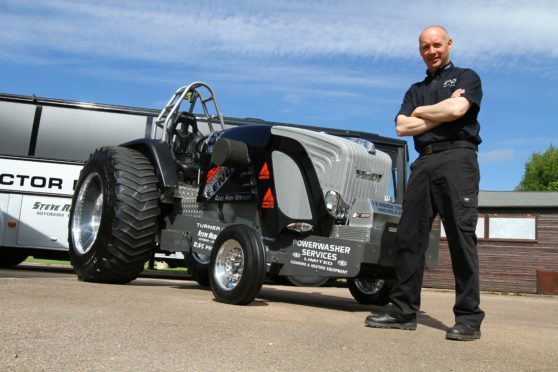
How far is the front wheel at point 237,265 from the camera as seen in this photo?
17.6 feet

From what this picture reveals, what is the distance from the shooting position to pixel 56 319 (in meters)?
3.87

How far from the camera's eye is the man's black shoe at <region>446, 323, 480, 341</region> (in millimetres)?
4203

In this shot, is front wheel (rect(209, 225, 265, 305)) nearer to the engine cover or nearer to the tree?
the engine cover

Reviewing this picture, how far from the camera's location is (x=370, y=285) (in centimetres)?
688

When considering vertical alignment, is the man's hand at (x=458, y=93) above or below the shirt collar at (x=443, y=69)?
below

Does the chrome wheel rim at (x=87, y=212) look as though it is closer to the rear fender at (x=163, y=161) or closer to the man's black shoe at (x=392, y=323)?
the rear fender at (x=163, y=161)

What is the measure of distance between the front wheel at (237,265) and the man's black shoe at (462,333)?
1.71 metres

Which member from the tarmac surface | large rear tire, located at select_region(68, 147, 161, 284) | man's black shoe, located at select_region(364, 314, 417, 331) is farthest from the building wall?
man's black shoe, located at select_region(364, 314, 417, 331)

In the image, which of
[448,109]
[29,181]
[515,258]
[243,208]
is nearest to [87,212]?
[243,208]

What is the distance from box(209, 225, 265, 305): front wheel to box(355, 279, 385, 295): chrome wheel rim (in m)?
1.74

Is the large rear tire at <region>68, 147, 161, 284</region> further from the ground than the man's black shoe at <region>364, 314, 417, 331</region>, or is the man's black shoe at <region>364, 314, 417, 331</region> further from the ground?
the large rear tire at <region>68, 147, 161, 284</region>

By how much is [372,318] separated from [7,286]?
313 centimetres

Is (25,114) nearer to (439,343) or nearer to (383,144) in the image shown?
(383,144)

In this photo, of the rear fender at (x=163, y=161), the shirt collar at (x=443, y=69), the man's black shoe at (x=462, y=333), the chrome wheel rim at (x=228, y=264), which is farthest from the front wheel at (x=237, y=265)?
the shirt collar at (x=443, y=69)
